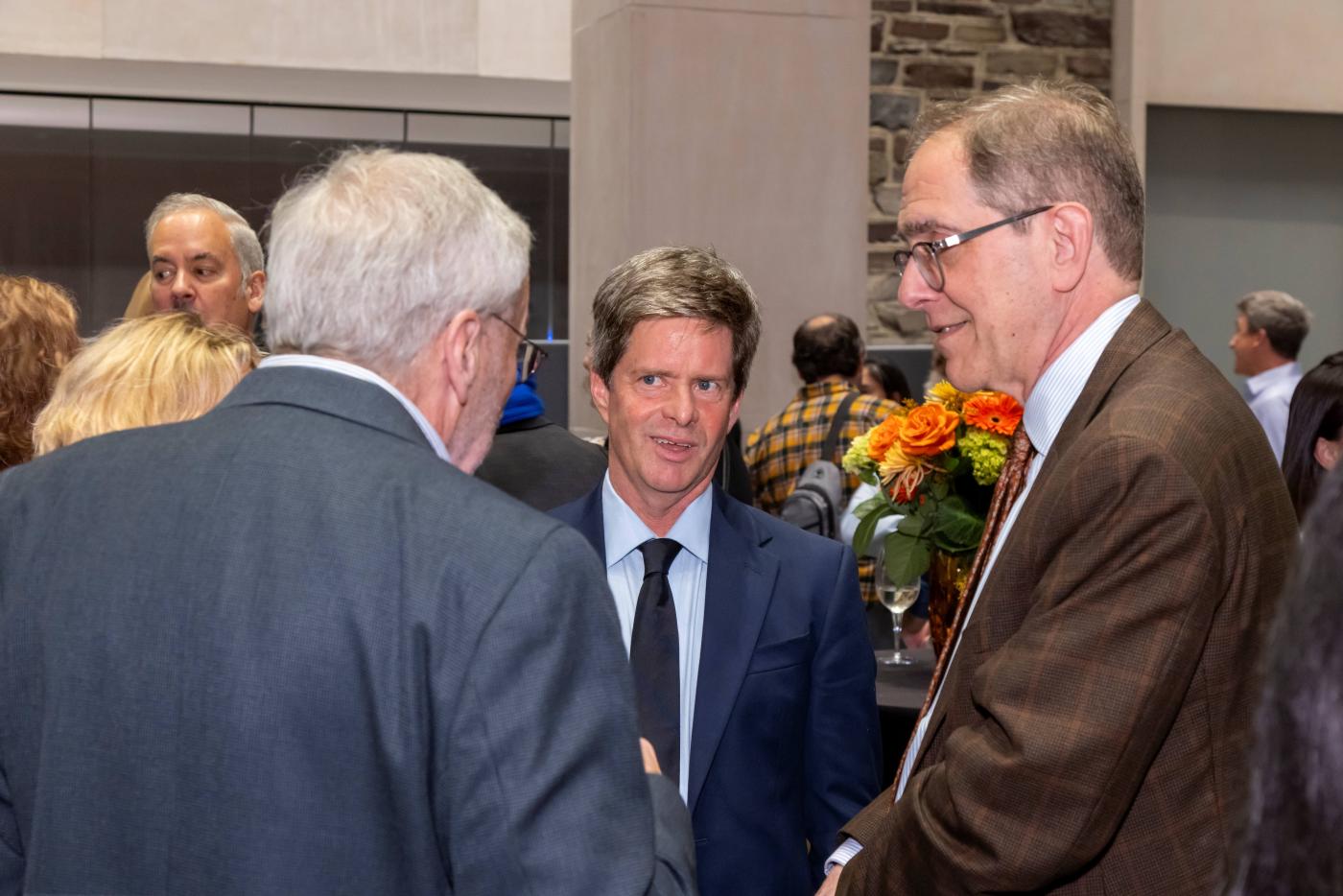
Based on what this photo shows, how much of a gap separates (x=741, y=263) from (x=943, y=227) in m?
4.53

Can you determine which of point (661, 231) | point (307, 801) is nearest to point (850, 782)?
point (307, 801)

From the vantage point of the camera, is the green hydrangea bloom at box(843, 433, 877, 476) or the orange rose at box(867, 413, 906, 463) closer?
the orange rose at box(867, 413, 906, 463)

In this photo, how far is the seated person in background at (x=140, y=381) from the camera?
7.23ft

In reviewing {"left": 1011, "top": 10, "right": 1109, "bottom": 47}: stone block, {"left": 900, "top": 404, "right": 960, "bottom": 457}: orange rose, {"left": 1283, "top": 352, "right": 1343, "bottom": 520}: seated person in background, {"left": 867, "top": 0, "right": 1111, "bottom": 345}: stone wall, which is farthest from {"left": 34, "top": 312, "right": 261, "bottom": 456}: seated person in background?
{"left": 1011, "top": 10, "right": 1109, "bottom": 47}: stone block

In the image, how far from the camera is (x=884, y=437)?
128 inches

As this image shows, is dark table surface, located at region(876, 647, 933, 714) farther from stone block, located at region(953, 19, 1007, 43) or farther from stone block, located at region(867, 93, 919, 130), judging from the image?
stone block, located at region(953, 19, 1007, 43)

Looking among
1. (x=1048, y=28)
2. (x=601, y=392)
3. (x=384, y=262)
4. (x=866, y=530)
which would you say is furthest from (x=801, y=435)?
(x=1048, y=28)

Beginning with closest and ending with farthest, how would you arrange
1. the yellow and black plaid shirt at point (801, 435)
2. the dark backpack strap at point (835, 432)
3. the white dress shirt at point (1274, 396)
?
1. the dark backpack strap at point (835, 432)
2. the yellow and black plaid shirt at point (801, 435)
3. the white dress shirt at point (1274, 396)

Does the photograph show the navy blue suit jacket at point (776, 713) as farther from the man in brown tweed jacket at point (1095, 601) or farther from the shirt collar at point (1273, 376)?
the shirt collar at point (1273, 376)

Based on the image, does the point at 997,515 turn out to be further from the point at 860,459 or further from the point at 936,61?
the point at 936,61

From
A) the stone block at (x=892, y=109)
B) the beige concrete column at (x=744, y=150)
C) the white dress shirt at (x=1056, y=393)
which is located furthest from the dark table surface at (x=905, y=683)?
the stone block at (x=892, y=109)

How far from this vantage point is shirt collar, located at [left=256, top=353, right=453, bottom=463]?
4.47 feet

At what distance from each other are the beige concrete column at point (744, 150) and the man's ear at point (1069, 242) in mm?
4444

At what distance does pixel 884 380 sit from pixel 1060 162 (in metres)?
5.60
